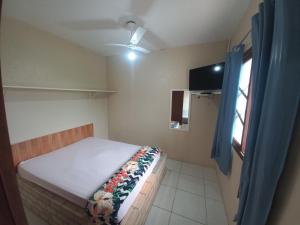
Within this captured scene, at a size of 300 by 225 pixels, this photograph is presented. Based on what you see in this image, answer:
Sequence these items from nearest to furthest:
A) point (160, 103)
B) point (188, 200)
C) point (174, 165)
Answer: point (188, 200) → point (174, 165) → point (160, 103)

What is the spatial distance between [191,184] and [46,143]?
8.42 feet

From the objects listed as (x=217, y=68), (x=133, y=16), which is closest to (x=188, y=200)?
(x=217, y=68)

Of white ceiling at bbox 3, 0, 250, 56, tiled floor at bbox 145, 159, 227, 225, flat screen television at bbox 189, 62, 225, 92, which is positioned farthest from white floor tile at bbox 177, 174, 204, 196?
white ceiling at bbox 3, 0, 250, 56

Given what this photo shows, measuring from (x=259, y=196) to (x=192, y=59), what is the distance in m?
2.48

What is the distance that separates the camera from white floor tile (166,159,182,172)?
2.75m

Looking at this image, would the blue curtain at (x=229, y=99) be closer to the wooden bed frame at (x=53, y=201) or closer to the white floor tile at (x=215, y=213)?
the white floor tile at (x=215, y=213)

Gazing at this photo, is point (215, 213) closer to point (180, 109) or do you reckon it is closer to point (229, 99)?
point (229, 99)

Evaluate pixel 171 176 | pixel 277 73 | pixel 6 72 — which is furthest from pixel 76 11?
pixel 171 176

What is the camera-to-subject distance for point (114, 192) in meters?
1.37

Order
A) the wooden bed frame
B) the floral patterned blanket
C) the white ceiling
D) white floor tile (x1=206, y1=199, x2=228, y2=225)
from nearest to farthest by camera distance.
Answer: the floral patterned blanket → the wooden bed frame → the white ceiling → white floor tile (x1=206, y1=199, x2=228, y2=225)

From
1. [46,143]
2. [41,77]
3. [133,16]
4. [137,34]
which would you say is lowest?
[46,143]

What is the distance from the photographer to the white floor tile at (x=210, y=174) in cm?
245

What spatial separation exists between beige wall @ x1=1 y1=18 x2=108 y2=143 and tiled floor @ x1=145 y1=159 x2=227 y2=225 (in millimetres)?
2164

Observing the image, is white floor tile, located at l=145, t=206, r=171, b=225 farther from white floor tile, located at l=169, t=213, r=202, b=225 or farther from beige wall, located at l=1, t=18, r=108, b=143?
beige wall, located at l=1, t=18, r=108, b=143
